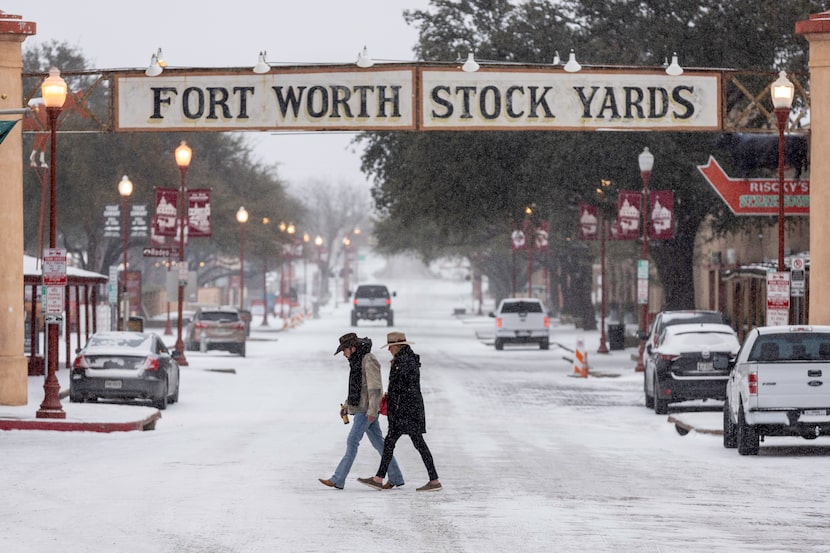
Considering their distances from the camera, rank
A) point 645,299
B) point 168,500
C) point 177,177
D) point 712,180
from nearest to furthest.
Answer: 1. point 168,500
2. point 712,180
3. point 645,299
4. point 177,177

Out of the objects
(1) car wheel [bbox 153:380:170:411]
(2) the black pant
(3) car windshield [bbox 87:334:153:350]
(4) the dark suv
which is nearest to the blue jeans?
(2) the black pant

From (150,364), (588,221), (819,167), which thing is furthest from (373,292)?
(819,167)

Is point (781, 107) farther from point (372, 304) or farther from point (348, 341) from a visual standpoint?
point (372, 304)

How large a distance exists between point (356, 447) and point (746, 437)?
6334mm

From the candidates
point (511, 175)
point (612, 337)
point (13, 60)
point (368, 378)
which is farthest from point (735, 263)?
point (368, 378)

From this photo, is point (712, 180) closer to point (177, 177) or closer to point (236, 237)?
point (177, 177)

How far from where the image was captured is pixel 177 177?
258ft

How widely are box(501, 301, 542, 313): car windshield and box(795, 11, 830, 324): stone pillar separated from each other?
2863cm

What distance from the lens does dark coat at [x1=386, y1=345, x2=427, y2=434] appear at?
1595 centimetres

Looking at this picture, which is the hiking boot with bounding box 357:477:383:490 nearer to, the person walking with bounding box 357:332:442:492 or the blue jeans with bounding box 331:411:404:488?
the person walking with bounding box 357:332:442:492

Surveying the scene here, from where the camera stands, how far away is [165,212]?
4806 cm

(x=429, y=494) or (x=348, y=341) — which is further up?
(x=348, y=341)

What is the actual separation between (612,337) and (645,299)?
13.6 metres

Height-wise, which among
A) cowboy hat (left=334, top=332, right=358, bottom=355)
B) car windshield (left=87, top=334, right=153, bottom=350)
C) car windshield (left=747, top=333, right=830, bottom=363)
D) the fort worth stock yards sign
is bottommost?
car windshield (left=87, top=334, right=153, bottom=350)
